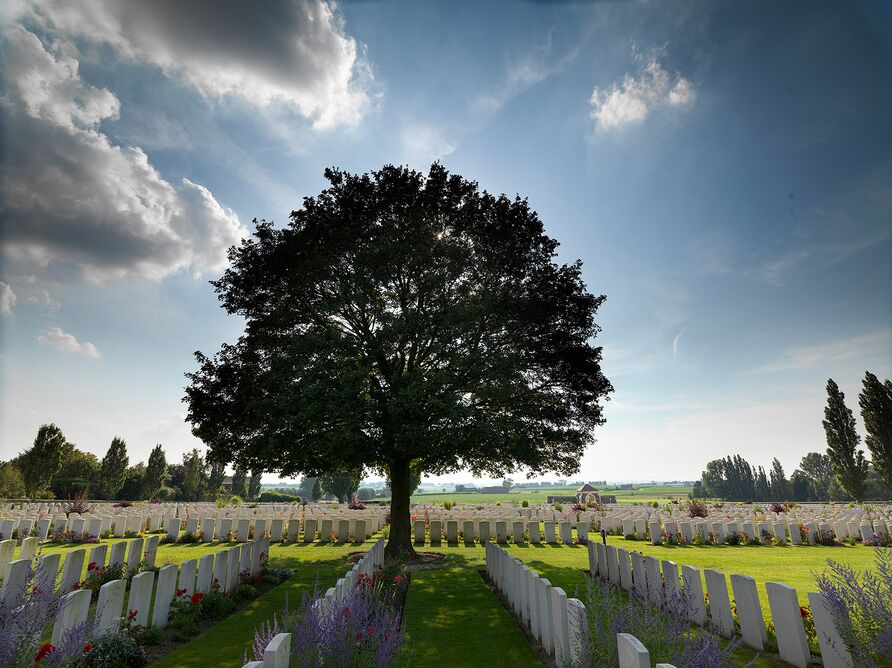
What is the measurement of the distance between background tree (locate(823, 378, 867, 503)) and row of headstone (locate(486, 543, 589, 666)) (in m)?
52.1

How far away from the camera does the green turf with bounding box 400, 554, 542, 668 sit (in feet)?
18.9

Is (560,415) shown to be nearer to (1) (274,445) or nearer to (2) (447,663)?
(1) (274,445)

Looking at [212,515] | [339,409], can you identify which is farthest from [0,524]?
[339,409]

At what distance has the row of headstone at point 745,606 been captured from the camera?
4.61m

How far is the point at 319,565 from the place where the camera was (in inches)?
518

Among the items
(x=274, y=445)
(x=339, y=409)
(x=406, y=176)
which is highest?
(x=406, y=176)

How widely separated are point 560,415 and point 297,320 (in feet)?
30.4

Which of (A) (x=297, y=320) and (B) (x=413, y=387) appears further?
(A) (x=297, y=320)

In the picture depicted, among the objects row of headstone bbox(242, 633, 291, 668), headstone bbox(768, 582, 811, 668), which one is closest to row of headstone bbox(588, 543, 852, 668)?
headstone bbox(768, 582, 811, 668)

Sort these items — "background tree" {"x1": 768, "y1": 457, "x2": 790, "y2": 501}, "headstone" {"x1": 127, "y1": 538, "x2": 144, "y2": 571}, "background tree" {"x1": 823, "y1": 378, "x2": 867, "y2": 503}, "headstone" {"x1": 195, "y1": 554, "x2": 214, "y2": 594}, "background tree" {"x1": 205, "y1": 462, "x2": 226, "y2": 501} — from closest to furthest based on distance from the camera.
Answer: "headstone" {"x1": 195, "y1": 554, "x2": 214, "y2": 594}
"headstone" {"x1": 127, "y1": 538, "x2": 144, "y2": 571}
"background tree" {"x1": 823, "y1": 378, "x2": 867, "y2": 503}
"background tree" {"x1": 205, "y1": 462, "x2": 226, "y2": 501}
"background tree" {"x1": 768, "y1": 457, "x2": 790, "y2": 501}

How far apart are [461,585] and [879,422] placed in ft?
154

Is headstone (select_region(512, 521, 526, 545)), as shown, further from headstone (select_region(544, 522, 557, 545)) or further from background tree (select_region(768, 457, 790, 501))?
background tree (select_region(768, 457, 790, 501))

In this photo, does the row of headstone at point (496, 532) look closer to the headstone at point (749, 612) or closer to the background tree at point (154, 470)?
the headstone at point (749, 612)

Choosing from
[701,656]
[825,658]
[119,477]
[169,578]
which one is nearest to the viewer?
[701,656]
